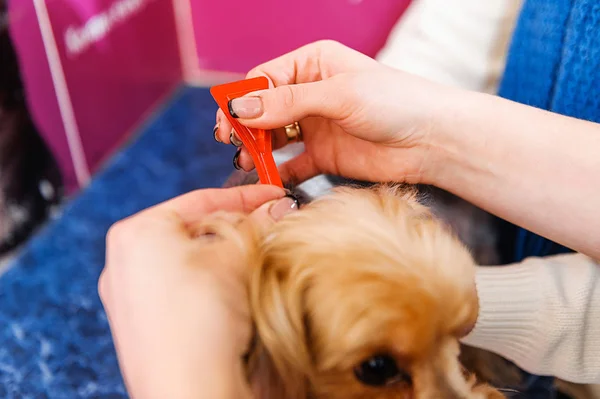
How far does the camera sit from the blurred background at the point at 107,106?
1185mm

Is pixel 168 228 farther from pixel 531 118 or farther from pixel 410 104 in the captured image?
pixel 531 118

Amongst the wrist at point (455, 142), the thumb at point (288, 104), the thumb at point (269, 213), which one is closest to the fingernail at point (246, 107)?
the thumb at point (288, 104)

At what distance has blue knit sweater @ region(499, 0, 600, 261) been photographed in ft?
2.85

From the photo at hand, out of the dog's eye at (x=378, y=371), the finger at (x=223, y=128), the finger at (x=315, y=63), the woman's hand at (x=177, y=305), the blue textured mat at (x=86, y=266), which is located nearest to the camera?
the woman's hand at (x=177, y=305)

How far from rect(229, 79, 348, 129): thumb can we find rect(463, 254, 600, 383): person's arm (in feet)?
1.08

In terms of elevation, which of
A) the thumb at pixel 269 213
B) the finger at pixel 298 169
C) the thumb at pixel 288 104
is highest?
the thumb at pixel 288 104

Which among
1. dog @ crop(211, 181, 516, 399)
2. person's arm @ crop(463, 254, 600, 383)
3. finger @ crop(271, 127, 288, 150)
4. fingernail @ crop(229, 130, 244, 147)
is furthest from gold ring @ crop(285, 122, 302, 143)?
person's arm @ crop(463, 254, 600, 383)

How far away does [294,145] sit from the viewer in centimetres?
90

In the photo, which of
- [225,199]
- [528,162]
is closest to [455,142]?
[528,162]

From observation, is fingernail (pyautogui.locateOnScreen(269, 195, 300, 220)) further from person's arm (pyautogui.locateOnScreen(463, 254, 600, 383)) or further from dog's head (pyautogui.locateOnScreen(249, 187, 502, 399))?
person's arm (pyautogui.locateOnScreen(463, 254, 600, 383))

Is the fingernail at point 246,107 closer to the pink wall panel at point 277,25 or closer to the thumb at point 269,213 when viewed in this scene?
the thumb at point 269,213

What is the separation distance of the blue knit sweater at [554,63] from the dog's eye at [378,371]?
19.1 inches

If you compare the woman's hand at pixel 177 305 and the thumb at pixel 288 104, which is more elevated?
the thumb at pixel 288 104

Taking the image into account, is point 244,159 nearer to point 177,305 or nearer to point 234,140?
point 234,140
